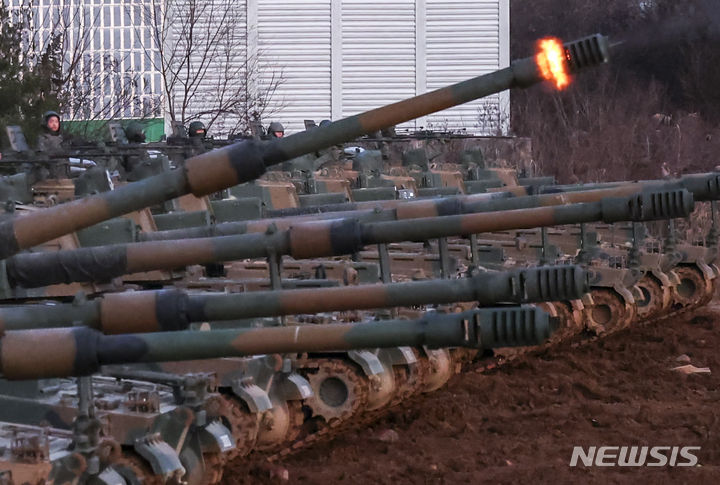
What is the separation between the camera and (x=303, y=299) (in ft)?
17.7

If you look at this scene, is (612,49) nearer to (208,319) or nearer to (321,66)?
(208,319)

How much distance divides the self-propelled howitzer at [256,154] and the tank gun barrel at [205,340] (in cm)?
50

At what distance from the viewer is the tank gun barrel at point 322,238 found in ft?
19.4

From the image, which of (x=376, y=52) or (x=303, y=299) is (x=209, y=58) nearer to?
(x=376, y=52)

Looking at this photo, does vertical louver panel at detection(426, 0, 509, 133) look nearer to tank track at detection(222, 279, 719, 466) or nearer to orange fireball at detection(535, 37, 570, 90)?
tank track at detection(222, 279, 719, 466)

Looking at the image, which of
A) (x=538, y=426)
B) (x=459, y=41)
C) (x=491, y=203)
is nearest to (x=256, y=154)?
(x=491, y=203)

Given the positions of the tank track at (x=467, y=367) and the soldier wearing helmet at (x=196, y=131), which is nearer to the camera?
the tank track at (x=467, y=367)

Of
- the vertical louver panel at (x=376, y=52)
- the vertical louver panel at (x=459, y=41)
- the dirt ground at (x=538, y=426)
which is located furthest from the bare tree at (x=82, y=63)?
the dirt ground at (x=538, y=426)

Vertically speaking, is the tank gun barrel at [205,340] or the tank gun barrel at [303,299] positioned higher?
the tank gun barrel at [303,299]

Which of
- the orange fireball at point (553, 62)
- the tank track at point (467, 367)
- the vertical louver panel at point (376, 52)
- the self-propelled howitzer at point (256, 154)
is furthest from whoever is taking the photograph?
the vertical louver panel at point (376, 52)

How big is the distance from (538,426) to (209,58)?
56.3 feet

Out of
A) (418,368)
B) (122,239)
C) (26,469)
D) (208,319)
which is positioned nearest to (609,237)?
(418,368)

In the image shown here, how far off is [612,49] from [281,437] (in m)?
6.55

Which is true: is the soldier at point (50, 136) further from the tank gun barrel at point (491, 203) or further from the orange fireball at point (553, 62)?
the orange fireball at point (553, 62)
